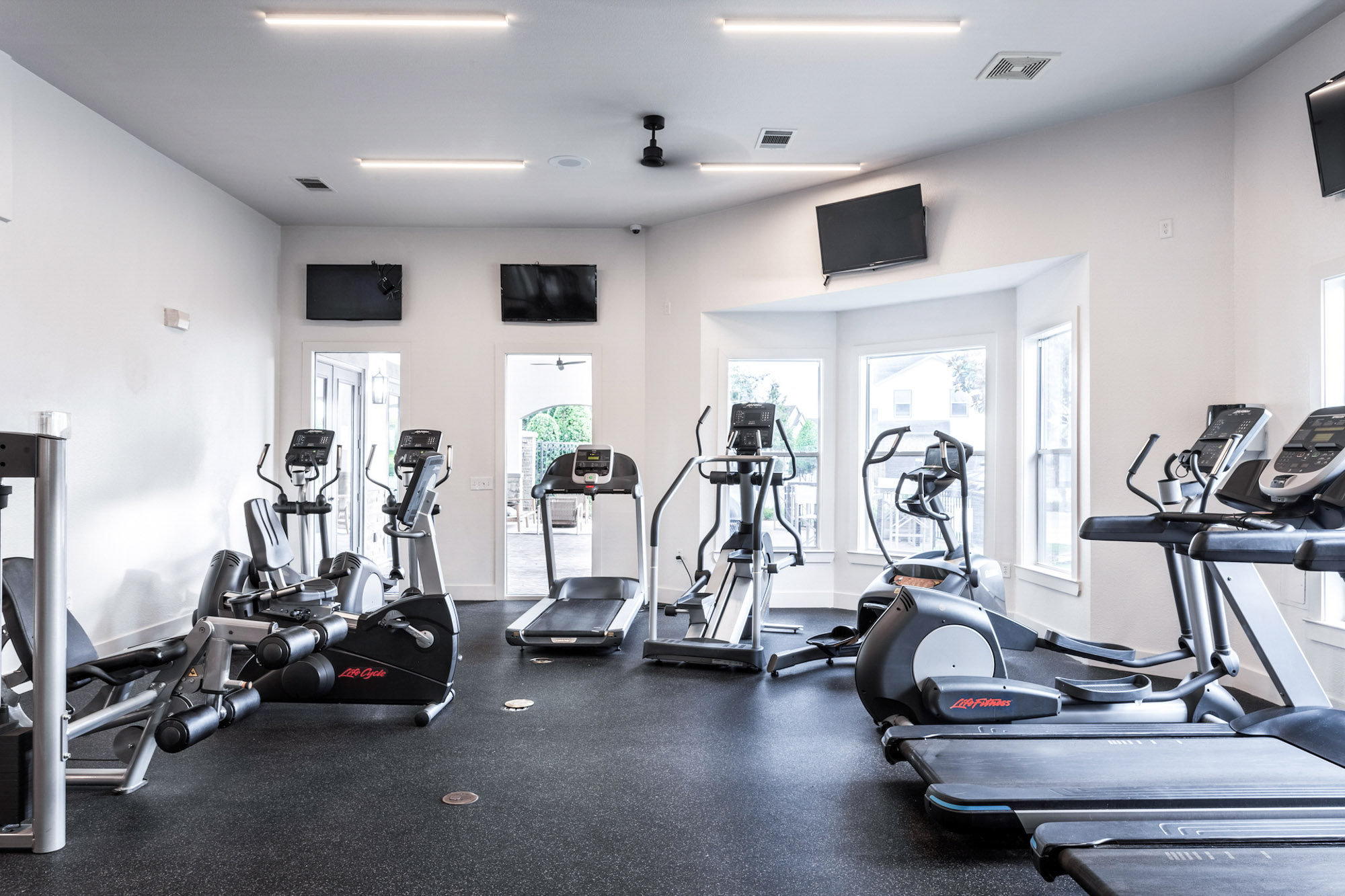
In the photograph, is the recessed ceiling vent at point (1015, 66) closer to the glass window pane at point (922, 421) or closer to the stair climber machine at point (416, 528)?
the glass window pane at point (922, 421)

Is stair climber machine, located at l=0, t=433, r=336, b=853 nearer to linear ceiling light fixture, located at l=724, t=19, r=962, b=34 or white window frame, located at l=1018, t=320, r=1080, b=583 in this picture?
linear ceiling light fixture, located at l=724, t=19, r=962, b=34

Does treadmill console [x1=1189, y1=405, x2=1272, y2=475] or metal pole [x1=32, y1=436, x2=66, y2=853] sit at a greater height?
treadmill console [x1=1189, y1=405, x2=1272, y2=475]

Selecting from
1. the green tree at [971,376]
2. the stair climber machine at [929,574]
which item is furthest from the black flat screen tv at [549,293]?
the stair climber machine at [929,574]

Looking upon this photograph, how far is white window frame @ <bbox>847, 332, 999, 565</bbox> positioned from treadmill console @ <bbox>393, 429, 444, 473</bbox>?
3.39 m

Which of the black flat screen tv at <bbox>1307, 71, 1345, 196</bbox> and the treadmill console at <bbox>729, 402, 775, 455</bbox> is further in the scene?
the treadmill console at <bbox>729, 402, 775, 455</bbox>

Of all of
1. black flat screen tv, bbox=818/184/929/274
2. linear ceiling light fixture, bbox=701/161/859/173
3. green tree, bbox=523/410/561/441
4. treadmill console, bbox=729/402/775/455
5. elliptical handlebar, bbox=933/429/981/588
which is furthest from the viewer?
green tree, bbox=523/410/561/441

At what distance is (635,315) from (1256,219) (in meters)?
4.54

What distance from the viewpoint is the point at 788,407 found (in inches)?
274

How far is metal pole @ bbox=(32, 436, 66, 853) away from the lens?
2.42 metres

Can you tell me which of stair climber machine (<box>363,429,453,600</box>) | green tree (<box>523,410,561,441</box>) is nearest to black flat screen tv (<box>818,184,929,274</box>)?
stair climber machine (<box>363,429,453,600</box>)

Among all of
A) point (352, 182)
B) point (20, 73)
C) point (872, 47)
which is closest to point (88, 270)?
point (20, 73)

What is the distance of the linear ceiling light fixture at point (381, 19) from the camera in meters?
3.73

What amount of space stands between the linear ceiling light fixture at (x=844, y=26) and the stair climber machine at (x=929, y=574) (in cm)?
209

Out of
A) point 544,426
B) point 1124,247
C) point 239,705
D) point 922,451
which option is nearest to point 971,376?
point 922,451
